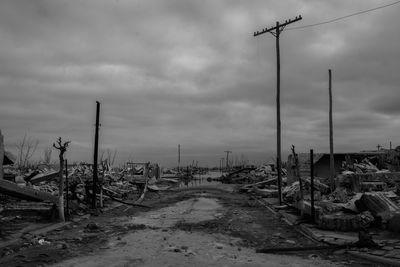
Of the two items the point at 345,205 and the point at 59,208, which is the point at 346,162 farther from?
the point at 59,208

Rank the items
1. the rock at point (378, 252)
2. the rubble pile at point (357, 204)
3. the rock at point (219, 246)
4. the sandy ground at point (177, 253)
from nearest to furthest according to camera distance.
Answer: the sandy ground at point (177, 253), the rock at point (378, 252), the rock at point (219, 246), the rubble pile at point (357, 204)

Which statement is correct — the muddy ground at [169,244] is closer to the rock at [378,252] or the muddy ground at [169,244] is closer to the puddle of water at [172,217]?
the puddle of water at [172,217]

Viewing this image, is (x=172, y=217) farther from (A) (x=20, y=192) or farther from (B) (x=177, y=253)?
(B) (x=177, y=253)

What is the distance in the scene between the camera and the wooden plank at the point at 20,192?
500 inches

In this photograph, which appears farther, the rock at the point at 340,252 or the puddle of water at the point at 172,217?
the puddle of water at the point at 172,217

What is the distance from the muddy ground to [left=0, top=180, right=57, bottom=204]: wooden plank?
1357 millimetres

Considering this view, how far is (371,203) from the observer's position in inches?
538

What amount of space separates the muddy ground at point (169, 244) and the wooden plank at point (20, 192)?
53.4 inches

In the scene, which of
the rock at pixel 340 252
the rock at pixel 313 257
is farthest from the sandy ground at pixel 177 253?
the rock at pixel 340 252

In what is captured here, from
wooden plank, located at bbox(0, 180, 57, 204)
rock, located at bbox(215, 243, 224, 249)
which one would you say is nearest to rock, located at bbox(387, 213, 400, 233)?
rock, located at bbox(215, 243, 224, 249)

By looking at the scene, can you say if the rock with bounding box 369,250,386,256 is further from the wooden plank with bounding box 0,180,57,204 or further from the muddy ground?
the wooden plank with bounding box 0,180,57,204

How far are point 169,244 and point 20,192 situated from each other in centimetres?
543

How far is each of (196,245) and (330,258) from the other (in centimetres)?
335

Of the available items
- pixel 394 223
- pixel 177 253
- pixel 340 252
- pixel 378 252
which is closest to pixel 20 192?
pixel 177 253
